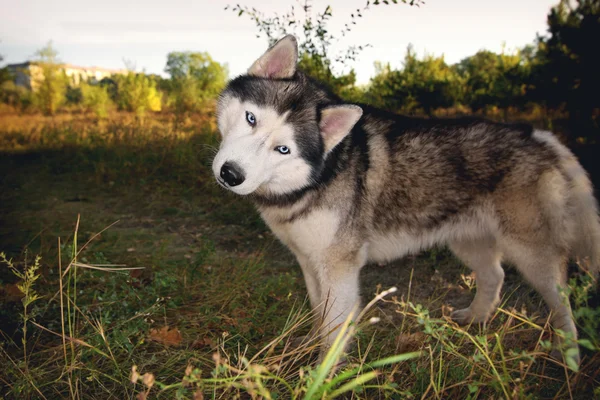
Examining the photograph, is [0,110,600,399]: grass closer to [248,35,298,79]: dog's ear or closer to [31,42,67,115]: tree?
[248,35,298,79]: dog's ear

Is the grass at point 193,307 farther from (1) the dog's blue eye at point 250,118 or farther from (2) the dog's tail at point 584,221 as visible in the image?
(1) the dog's blue eye at point 250,118

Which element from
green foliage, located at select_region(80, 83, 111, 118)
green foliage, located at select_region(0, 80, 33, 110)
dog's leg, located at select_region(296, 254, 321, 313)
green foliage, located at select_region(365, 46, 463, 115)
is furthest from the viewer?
green foliage, located at select_region(80, 83, 111, 118)

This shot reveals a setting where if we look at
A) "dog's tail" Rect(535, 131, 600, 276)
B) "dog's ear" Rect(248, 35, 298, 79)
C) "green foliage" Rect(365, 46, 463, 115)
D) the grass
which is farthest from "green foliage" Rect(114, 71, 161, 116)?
"dog's tail" Rect(535, 131, 600, 276)

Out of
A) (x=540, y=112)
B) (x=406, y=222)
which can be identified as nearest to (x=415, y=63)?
(x=540, y=112)

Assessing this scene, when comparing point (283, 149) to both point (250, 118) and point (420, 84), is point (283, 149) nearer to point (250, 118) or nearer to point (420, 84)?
point (250, 118)

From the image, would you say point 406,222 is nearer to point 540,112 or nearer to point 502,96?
point 540,112

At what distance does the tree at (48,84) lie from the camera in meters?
16.8

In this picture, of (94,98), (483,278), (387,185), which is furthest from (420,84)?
(94,98)

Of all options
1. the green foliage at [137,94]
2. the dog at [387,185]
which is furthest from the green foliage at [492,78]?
the green foliage at [137,94]

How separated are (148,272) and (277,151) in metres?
2.07

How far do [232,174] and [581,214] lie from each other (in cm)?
237

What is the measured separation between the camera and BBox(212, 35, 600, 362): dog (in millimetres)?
2441

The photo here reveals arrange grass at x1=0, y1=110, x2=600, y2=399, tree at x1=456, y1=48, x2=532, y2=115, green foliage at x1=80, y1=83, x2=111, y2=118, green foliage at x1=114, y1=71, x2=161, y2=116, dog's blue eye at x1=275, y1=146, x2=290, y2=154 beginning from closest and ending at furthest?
grass at x1=0, y1=110, x2=600, y2=399 < dog's blue eye at x1=275, y1=146, x2=290, y2=154 < tree at x1=456, y1=48, x2=532, y2=115 < green foliage at x1=114, y1=71, x2=161, y2=116 < green foliage at x1=80, y1=83, x2=111, y2=118

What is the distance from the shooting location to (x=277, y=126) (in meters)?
2.33
